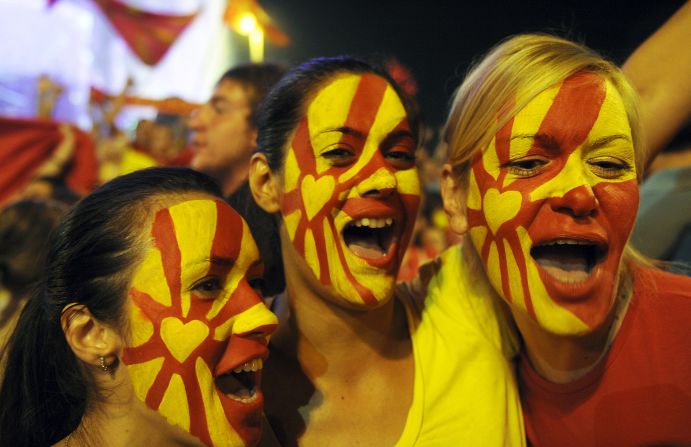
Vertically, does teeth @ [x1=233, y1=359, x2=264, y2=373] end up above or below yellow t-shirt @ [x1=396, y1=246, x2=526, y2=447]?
above

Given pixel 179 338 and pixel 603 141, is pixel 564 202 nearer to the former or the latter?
pixel 603 141

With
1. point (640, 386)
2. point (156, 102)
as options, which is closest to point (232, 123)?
point (640, 386)

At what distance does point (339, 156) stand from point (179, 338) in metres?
0.62

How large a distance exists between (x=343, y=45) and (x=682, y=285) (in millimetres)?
6129

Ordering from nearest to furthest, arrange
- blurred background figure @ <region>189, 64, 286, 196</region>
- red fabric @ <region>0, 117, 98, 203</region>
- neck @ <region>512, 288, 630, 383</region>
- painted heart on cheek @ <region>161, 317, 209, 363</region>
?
painted heart on cheek @ <region>161, 317, 209, 363</region>, neck @ <region>512, 288, 630, 383</region>, blurred background figure @ <region>189, 64, 286, 196</region>, red fabric @ <region>0, 117, 98, 203</region>

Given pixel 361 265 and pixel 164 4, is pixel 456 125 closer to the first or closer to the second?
pixel 361 265

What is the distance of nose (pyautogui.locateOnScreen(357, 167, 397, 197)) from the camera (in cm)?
156

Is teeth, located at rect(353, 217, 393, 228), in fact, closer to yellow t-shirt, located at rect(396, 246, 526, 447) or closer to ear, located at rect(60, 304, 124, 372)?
yellow t-shirt, located at rect(396, 246, 526, 447)

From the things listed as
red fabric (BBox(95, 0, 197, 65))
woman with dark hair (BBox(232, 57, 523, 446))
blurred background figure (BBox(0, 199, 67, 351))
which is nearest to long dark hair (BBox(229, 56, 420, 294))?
woman with dark hair (BBox(232, 57, 523, 446))

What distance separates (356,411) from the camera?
159cm

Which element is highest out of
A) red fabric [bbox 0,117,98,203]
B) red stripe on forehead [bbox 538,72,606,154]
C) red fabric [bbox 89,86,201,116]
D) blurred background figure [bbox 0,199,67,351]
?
red stripe on forehead [bbox 538,72,606,154]

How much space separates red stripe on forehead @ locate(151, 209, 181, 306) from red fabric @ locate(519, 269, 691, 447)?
911 millimetres

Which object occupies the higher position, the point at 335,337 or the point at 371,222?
the point at 371,222

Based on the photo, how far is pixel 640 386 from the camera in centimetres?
141
